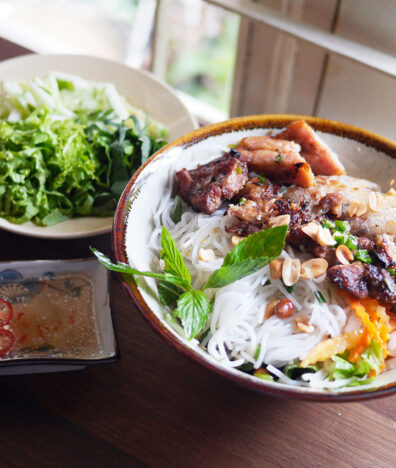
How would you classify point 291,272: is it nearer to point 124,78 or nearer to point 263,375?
point 263,375

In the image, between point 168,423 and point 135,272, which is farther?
point 168,423

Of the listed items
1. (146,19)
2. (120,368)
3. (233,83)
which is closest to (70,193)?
(120,368)

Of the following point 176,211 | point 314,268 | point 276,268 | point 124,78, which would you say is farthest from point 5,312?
point 124,78

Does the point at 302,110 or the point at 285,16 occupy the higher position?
the point at 285,16

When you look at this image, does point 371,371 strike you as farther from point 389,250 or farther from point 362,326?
point 389,250

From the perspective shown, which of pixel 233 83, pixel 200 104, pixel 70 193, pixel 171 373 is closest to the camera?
pixel 171 373

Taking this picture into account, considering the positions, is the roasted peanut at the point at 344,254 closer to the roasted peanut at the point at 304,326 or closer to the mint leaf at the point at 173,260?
the roasted peanut at the point at 304,326

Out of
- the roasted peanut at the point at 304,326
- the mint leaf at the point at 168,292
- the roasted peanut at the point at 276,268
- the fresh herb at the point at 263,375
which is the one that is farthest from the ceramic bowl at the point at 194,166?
the roasted peanut at the point at 276,268
